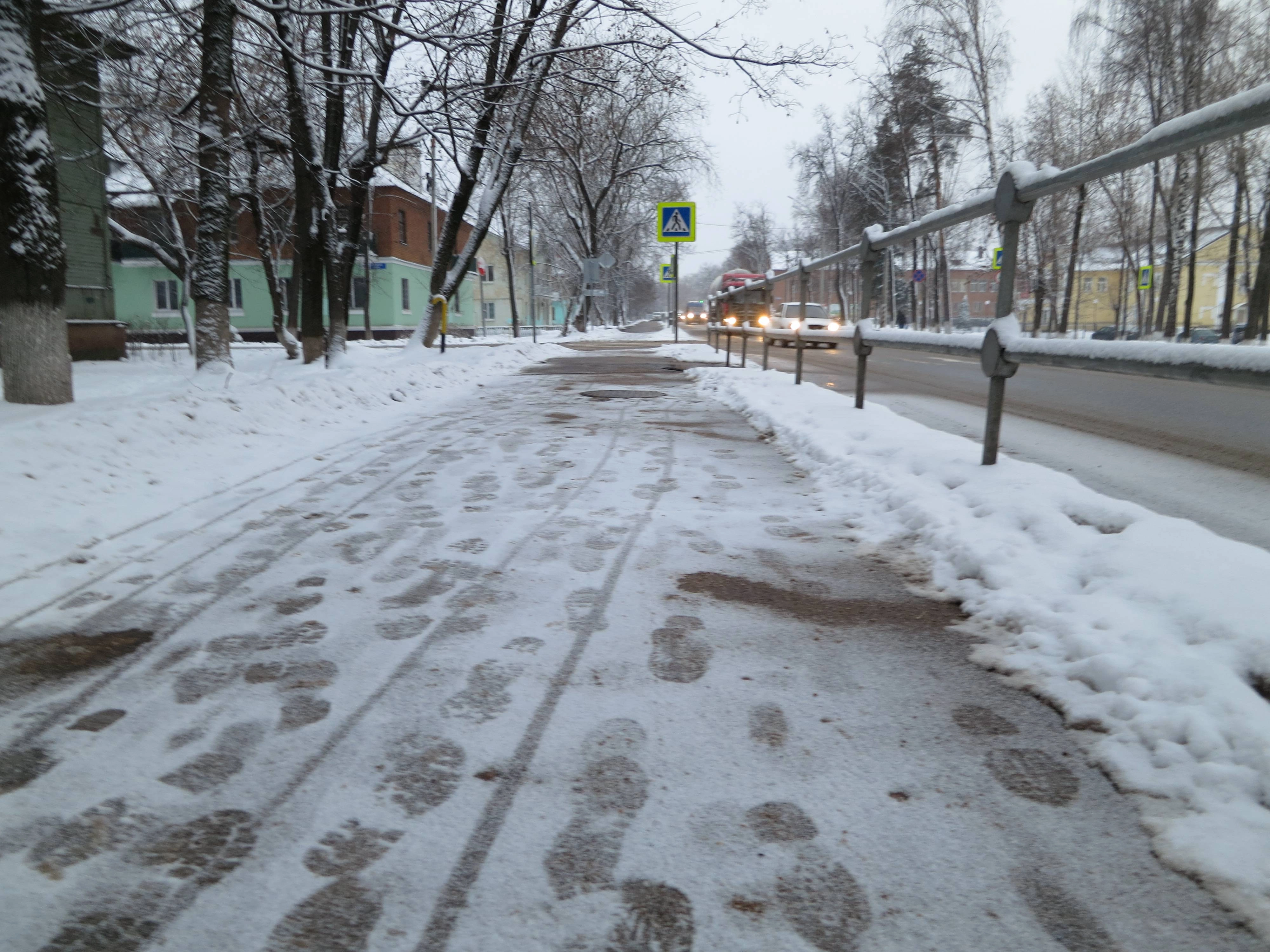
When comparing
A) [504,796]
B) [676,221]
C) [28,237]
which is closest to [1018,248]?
[504,796]

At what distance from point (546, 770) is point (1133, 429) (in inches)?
235

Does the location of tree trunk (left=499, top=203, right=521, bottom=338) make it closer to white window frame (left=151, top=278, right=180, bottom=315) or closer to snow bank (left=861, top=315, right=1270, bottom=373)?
white window frame (left=151, top=278, right=180, bottom=315)

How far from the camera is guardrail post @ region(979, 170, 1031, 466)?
12.3 ft

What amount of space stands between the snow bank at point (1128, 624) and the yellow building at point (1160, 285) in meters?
0.71

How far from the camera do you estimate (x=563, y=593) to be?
2.93 metres

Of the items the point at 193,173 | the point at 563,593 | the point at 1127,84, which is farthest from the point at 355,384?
the point at 1127,84

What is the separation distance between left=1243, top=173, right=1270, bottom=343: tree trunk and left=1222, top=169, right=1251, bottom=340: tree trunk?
121 mm

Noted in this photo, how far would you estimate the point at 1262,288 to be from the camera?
2.52 meters

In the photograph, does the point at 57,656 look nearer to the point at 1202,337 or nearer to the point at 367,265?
the point at 1202,337

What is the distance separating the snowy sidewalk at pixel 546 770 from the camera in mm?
1396

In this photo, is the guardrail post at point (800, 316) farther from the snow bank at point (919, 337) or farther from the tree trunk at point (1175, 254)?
the tree trunk at point (1175, 254)

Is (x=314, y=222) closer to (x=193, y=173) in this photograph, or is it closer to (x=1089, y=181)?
(x=193, y=173)

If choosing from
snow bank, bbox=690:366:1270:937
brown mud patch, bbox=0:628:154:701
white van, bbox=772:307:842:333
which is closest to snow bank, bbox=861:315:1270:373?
snow bank, bbox=690:366:1270:937

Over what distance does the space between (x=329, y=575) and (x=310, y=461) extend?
265 centimetres
